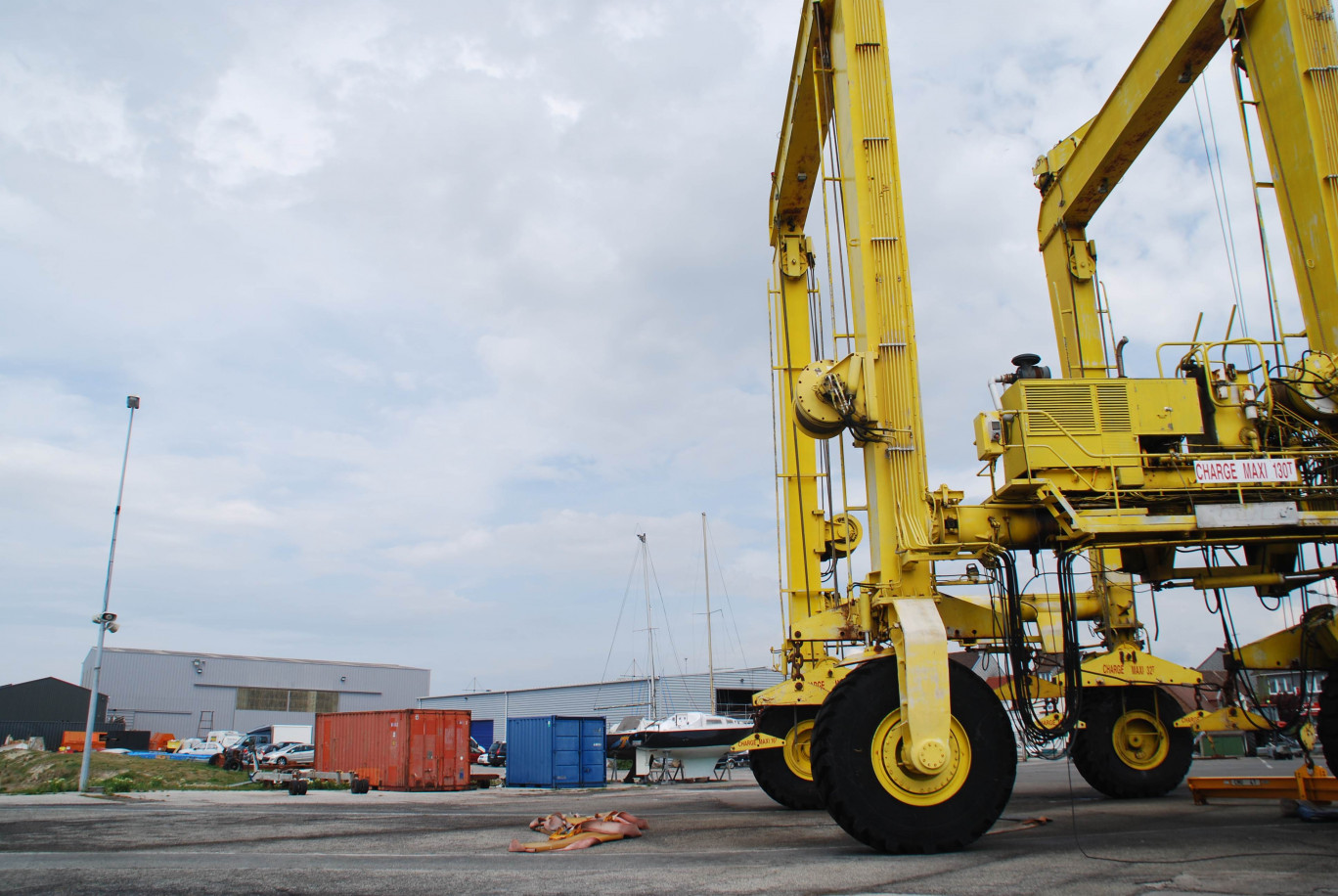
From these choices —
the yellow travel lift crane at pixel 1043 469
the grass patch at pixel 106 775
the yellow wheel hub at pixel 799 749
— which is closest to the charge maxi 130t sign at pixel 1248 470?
the yellow travel lift crane at pixel 1043 469

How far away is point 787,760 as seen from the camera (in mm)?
14219

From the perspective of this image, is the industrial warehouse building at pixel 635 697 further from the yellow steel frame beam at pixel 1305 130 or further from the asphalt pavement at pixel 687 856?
the yellow steel frame beam at pixel 1305 130

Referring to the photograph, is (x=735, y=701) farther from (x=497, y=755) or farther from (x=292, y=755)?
(x=292, y=755)

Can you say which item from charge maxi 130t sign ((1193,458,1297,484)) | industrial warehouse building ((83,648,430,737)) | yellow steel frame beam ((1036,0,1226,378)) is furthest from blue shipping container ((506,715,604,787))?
industrial warehouse building ((83,648,430,737))

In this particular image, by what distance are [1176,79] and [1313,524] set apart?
20.7 feet

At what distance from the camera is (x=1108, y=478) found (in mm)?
9531

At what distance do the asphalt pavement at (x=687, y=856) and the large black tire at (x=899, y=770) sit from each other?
23 centimetres

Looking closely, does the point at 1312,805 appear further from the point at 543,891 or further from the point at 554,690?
the point at 554,690

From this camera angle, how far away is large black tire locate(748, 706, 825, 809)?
1409 centimetres

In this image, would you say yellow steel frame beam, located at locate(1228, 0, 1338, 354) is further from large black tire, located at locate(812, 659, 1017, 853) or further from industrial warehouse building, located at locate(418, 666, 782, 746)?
industrial warehouse building, located at locate(418, 666, 782, 746)

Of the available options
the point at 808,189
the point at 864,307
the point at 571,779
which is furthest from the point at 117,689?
the point at 864,307

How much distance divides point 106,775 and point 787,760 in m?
22.1

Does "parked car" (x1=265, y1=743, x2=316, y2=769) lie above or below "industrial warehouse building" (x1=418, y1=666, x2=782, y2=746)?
below

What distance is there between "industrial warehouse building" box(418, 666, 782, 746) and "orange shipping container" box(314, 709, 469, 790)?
19328mm
